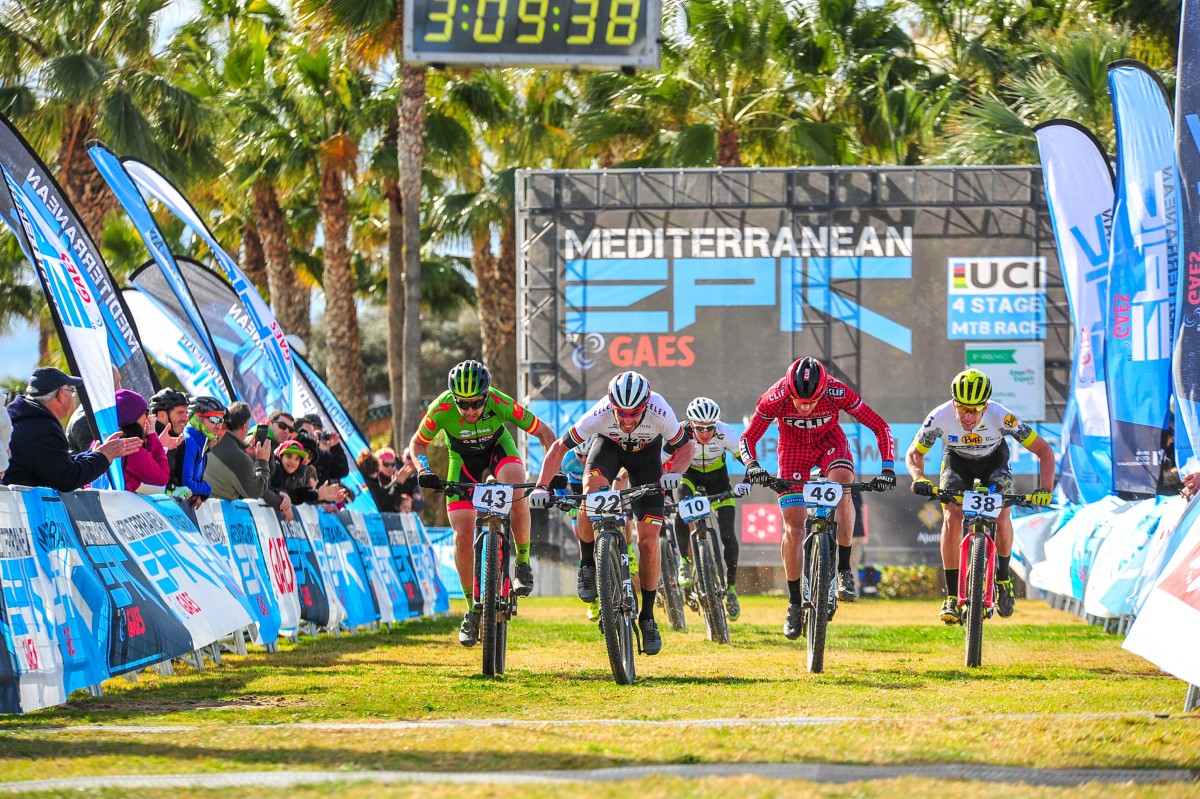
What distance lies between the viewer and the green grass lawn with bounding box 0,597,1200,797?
607cm

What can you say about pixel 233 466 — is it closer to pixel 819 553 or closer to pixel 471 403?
pixel 471 403

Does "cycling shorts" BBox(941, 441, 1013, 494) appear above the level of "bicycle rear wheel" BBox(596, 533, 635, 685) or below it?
above

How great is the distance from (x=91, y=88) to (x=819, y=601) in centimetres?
1739

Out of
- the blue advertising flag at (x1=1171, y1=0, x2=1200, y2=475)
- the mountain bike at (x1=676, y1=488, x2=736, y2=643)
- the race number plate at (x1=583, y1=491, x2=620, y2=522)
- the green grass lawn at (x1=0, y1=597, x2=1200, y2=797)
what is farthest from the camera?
the mountain bike at (x1=676, y1=488, x2=736, y2=643)

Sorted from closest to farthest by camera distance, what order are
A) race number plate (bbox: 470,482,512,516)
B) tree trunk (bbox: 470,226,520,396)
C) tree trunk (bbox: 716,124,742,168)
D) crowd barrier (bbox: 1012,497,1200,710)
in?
crowd barrier (bbox: 1012,497,1200,710) → race number plate (bbox: 470,482,512,516) → tree trunk (bbox: 716,124,742,168) → tree trunk (bbox: 470,226,520,396)

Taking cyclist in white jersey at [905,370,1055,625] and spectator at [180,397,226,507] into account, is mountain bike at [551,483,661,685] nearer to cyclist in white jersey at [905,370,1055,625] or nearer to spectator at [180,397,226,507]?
cyclist in white jersey at [905,370,1055,625]

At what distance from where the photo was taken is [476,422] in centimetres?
1084

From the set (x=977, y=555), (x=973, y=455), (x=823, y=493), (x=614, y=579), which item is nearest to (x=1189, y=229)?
(x=973, y=455)

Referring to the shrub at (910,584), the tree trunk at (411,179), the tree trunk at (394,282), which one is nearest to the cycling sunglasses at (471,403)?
the tree trunk at (411,179)

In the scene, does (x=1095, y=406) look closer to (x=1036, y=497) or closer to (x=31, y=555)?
(x=1036, y=497)

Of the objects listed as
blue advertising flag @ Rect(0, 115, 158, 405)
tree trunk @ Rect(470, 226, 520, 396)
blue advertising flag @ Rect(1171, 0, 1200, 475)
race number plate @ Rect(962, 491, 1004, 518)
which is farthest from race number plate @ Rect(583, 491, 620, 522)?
tree trunk @ Rect(470, 226, 520, 396)

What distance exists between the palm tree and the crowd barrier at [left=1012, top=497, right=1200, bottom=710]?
1411 cm

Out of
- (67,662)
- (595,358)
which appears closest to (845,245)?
(595,358)

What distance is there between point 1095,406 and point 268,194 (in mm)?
19155
